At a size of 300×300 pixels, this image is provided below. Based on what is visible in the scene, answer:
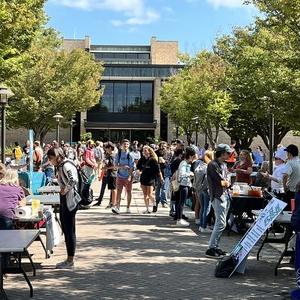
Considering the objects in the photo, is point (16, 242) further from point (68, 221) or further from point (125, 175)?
point (125, 175)

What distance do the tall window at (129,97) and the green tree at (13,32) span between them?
39711mm

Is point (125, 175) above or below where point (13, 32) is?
below

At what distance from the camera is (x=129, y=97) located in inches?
2370

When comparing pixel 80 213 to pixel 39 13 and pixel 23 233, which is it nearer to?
pixel 23 233

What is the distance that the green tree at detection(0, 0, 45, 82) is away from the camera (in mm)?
14708

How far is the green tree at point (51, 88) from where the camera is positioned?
37781mm

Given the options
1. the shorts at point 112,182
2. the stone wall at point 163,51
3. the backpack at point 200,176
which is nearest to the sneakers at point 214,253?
the backpack at point 200,176

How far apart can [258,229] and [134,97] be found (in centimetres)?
5339

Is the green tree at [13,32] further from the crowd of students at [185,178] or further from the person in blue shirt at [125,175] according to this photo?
the person in blue shirt at [125,175]

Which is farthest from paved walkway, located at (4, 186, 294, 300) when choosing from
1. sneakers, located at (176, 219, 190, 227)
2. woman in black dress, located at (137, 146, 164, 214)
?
woman in black dress, located at (137, 146, 164, 214)

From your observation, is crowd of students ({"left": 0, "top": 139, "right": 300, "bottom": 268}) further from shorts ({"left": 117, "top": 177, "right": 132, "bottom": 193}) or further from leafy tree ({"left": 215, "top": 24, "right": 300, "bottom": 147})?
leafy tree ({"left": 215, "top": 24, "right": 300, "bottom": 147})

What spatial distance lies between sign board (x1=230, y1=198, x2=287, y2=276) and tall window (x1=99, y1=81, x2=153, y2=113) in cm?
5297

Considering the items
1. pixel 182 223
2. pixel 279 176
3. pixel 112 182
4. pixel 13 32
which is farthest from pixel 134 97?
pixel 279 176

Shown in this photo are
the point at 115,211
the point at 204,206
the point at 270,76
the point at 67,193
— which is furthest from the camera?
the point at 270,76
